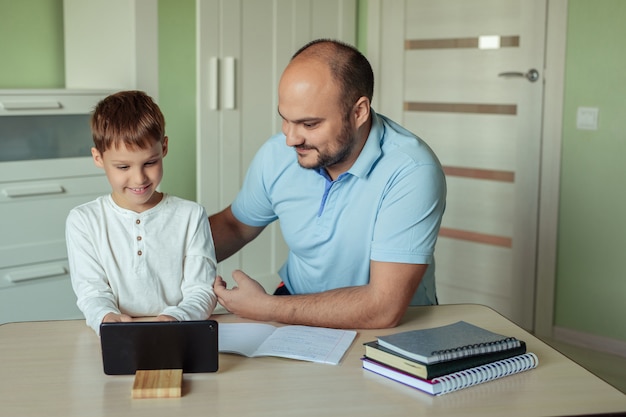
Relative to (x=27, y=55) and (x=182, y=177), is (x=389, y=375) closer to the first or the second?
(x=182, y=177)

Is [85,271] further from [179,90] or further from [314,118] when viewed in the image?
[179,90]

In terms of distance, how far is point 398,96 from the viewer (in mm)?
4469

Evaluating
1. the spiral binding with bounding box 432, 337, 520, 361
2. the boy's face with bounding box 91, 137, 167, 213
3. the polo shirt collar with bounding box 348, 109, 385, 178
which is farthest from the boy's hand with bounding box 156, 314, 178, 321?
the polo shirt collar with bounding box 348, 109, 385, 178

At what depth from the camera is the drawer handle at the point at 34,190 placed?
325cm

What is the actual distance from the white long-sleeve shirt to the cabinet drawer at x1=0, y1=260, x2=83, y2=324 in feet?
5.21

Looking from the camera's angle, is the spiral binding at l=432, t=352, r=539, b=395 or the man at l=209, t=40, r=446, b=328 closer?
the spiral binding at l=432, t=352, r=539, b=395

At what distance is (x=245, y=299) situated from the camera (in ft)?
6.26

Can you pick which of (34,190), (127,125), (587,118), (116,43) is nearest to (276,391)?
(127,125)

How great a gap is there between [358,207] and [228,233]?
0.51 m

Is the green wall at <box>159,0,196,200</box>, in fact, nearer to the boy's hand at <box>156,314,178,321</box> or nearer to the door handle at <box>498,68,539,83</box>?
the door handle at <box>498,68,539,83</box>

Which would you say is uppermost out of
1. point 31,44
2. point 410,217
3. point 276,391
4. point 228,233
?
point 31,44

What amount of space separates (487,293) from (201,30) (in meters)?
1.86

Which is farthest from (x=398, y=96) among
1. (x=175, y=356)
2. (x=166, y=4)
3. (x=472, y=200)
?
(x=175, y=356)

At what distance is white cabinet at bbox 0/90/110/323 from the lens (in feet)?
10.7
